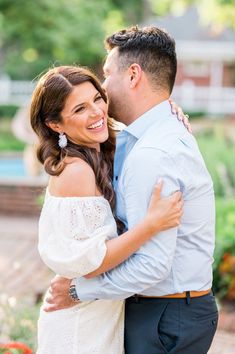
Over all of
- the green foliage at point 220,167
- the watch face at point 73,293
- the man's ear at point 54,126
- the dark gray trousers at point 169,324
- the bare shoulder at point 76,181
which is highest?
the man's ear at point 54,126

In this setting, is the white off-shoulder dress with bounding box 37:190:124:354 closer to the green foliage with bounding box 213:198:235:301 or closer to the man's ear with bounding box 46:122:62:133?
the man's ear with bounding box 46:122:62:133

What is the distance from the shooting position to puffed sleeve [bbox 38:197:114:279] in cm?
235

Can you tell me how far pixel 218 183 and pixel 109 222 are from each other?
6337 mm

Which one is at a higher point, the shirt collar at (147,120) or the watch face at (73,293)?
the shirt collar at (147,120)

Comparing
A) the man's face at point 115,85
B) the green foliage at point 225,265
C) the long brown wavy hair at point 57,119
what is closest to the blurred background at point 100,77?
the green foliage at point 225,265

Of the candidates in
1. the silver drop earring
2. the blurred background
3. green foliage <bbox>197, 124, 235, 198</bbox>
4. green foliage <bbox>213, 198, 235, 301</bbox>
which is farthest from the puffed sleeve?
green foliage <bbox>197, 124, 235, 198</bbox>

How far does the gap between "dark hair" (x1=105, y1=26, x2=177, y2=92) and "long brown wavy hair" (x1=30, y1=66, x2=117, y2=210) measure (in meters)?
0.16

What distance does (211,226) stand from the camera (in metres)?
2.53

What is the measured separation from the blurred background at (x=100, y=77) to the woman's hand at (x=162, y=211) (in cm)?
83

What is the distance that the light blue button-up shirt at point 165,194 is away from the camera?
7.58 feet

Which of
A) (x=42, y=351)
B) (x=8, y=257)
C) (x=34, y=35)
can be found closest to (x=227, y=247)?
(x=8, y=257)

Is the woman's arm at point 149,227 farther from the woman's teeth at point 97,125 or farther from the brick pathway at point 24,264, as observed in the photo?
the brick pathway at point 24,264

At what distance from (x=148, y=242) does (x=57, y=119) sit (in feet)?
1.95

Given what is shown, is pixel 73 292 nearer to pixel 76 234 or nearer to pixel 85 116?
pixel 76 234
